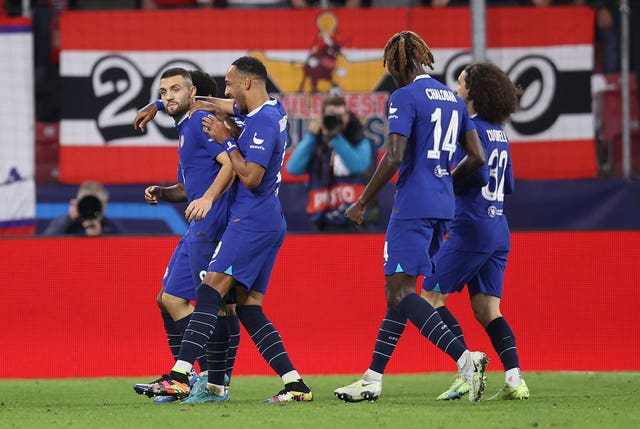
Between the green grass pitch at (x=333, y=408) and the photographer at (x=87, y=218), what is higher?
the photographer at (x=87, y=218)

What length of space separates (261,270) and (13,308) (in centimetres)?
319

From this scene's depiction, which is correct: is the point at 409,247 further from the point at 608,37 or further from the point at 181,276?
the point at 608,37

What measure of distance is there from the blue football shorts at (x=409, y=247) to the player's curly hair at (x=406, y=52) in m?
0.90

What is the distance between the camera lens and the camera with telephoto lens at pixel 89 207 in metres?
10.8

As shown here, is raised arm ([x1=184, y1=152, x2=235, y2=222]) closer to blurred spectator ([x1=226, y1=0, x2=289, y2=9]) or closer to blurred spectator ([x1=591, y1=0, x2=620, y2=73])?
blurred spectator ([x1=226, y1=0, x2=289, y2=9])

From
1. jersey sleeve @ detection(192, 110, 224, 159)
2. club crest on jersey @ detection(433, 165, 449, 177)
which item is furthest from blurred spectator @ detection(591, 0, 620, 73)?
jersey sleeve @ detection(192, 110, 224, 159)

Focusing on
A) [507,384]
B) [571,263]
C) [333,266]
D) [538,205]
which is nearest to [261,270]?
[507,384]

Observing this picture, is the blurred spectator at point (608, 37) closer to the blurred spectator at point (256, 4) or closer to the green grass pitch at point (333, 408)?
the blurred spectator at point (256, 4)

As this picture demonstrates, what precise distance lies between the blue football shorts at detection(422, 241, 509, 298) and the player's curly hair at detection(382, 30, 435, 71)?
48.5 inches

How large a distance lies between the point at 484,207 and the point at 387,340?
115cm

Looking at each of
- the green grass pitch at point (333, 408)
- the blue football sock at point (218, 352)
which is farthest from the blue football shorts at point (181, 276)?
the green grass pitch at point (333, 408)

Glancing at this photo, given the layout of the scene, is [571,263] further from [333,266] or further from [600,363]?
[333,266]

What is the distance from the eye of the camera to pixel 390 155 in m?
7.00

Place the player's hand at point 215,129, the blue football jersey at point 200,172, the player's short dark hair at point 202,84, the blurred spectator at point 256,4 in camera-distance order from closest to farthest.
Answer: the player's hand at point 215,129 < the blue football jersey at point 200,172 < the player's short dark hair at point 202,84 < the blurred spectator at point 256,4
